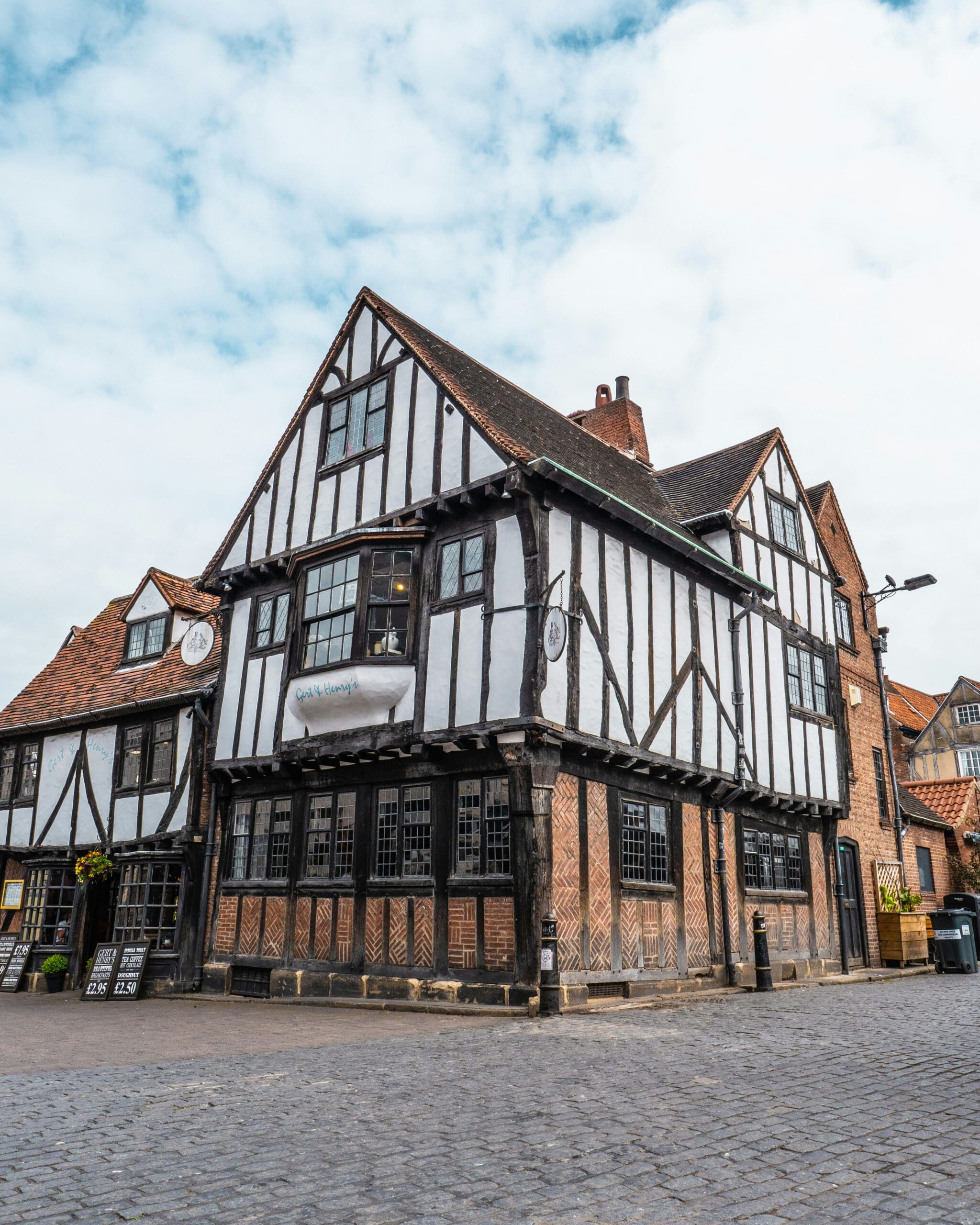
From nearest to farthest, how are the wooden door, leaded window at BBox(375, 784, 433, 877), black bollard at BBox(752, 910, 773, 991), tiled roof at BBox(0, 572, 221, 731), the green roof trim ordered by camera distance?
1. the green roof trim
2. leaded window at BBox(375, 784, 433, 877)
3. black bollard at BBox(752, 910, 773, 991)
4. tiled roof at BBox(0, 572, 221, 731)
5. the wooden door

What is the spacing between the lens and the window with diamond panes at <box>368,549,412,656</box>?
535 inches

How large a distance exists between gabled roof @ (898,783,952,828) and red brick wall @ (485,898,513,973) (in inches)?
546

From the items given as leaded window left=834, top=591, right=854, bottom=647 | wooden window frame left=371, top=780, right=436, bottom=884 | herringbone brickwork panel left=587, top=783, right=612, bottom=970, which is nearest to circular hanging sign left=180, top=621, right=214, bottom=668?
wooden window frame left=371, top=780, right=436, bottom=884

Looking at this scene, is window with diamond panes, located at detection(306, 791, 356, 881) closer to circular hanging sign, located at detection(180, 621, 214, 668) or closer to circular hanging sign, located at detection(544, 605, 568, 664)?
circular hanging sign, located at detection(544, 605, 568, 664)

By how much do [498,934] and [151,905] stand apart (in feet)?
25.4

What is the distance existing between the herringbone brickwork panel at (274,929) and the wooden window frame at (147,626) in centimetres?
710

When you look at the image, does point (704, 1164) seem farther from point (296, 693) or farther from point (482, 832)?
point (296, 693)

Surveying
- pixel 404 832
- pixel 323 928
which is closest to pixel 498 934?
pixel 404 832

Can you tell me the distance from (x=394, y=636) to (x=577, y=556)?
2829 mm

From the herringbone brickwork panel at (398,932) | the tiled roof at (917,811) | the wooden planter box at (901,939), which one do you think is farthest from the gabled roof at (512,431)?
the tiled roof at (917,811)

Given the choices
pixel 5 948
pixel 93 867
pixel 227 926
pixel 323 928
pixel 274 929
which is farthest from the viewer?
pixel 5 948

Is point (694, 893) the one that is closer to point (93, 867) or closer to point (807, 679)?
point (807, 679)

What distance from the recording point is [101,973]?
15742 mm

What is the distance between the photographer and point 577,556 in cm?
1303
